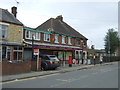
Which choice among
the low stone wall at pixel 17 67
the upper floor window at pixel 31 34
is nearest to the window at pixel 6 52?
the upper floor window at pixel 31 34

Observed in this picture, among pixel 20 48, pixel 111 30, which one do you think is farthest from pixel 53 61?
pixel 111 30

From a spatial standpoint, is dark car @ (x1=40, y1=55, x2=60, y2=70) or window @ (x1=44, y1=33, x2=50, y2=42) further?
window @ (x1=44, y1=33, x2=50, y2=42)

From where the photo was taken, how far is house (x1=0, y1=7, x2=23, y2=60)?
19.0m

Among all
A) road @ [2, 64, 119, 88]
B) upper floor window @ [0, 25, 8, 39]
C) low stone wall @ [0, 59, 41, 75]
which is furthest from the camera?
upper floor window @ [0, 25, 8, 39]

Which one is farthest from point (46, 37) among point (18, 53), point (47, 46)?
point (18, 53)

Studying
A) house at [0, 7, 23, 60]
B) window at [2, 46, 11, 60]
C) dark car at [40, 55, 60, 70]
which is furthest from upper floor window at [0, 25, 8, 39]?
dark car at [40, 55, 60, 70]

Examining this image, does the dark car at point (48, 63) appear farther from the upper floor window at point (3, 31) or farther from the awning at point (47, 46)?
the upper floor window at point (3, 31)

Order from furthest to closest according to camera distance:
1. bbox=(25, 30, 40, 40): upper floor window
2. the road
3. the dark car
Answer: bbox=(25, 30, 40, 40): upper floor window → the dark car → the road

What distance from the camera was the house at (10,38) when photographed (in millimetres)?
18969

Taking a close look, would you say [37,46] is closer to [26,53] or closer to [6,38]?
[26,53]

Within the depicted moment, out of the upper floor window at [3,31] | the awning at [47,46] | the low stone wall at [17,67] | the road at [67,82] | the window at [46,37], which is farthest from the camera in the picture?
the window at [46,37]

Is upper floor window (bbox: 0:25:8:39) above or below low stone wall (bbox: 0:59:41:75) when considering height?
above

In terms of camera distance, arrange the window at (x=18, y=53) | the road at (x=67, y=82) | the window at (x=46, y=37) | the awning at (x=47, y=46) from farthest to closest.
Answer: the window at (x=46, y=37) → the awning at (x=47, y=46) → the window at (x=18, y=53) → the road at (x=67, y=82)

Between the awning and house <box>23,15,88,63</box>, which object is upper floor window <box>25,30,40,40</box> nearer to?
house <box>23,15,88,63</box>
